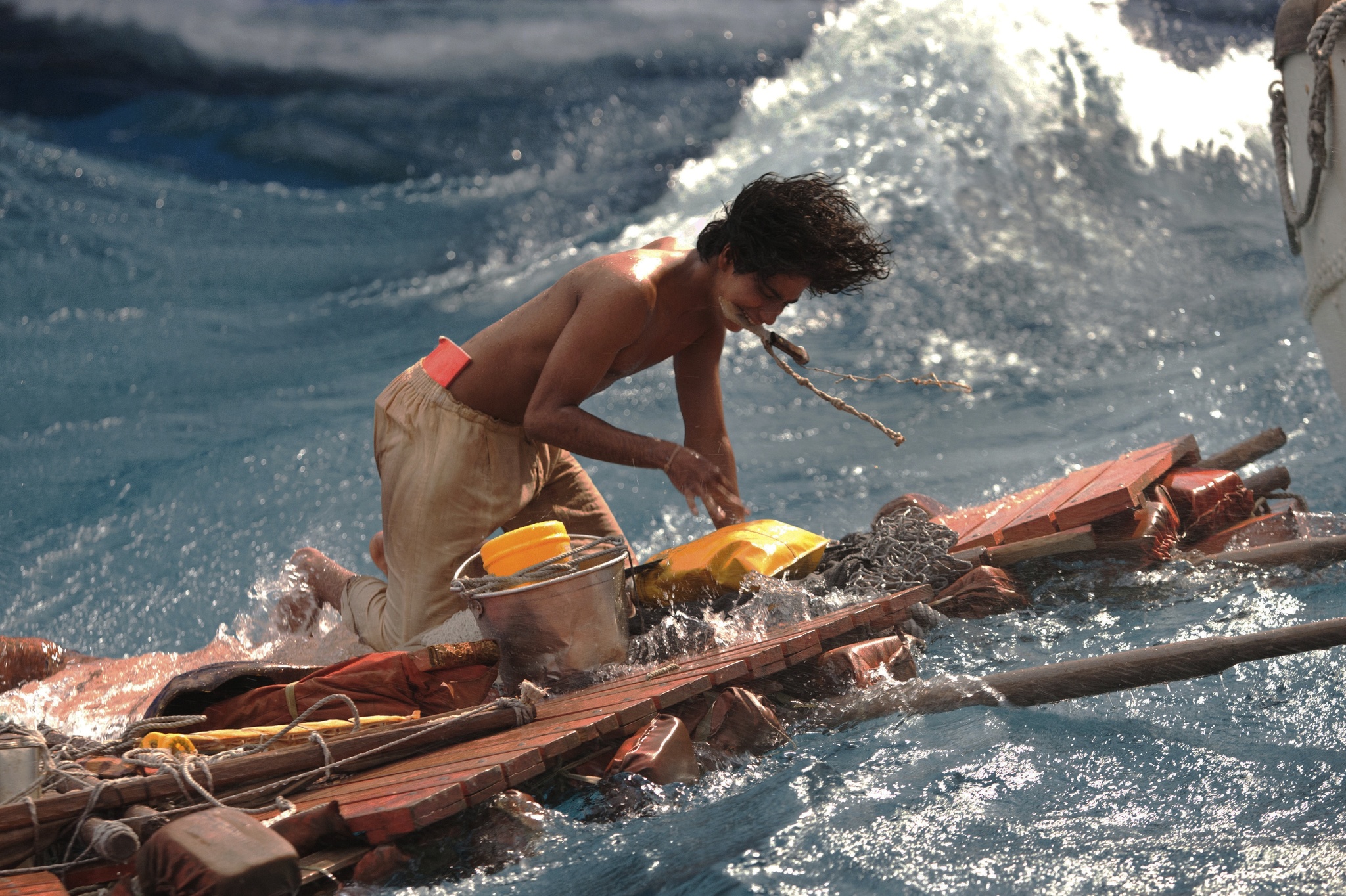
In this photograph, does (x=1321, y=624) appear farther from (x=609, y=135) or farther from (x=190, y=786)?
(x=609, y=135)

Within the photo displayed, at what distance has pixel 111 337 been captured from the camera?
12.5m

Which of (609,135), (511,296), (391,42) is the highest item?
(391,42)

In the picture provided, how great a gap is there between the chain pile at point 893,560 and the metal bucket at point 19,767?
2.40m

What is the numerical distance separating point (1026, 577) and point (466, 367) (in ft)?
6.73

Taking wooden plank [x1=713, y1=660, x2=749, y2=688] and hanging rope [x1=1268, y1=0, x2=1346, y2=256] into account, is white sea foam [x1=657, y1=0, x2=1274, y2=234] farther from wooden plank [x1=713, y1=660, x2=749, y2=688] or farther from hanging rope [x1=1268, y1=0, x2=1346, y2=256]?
wooden plank [x1=713, y1=660, x2=749, y2=688]

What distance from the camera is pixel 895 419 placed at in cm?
1006

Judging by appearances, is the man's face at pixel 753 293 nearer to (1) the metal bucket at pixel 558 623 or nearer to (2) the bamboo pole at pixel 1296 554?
(1) the metal bucket at pixel 558 623

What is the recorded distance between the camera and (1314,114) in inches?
149

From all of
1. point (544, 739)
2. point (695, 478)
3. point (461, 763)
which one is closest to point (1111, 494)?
point (695, 478)

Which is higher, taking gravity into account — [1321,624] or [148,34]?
[148,34]

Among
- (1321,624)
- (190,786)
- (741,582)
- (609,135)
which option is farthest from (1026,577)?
(609,135)

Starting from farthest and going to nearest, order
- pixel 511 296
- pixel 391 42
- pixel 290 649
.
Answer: pixel 391 42
pixel 511 296
pixel 290 649

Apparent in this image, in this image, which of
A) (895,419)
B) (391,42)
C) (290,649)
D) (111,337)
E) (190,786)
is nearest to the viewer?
(190,786)

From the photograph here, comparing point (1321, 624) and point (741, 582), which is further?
point (741, 582)
